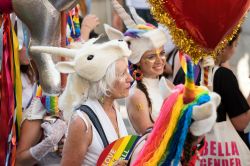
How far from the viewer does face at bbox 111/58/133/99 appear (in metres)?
3.91

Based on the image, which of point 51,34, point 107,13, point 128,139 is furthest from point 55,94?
point 107,13

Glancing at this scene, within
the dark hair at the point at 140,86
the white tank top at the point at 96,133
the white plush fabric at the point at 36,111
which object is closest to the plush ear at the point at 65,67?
the white tank top at the point at 96,133

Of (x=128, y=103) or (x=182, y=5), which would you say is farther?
(x=128, y=103)

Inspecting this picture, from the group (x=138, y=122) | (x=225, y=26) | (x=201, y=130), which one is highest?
(x=225, y=26)

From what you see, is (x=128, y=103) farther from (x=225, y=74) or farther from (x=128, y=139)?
(x=128, y=139)

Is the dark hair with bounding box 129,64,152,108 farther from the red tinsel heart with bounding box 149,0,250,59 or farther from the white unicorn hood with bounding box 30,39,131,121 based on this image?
the red tinsel heart with bounding box 149,0,250,59

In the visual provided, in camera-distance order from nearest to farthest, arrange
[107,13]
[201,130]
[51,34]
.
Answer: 1. [201,130]
2. [51,34]
3. [107,13]

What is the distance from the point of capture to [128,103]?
4.59 m

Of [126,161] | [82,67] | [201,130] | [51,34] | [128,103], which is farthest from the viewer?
[128,103]

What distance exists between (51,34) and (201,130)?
1.44 meters

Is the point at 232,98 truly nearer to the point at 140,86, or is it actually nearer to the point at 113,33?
the point at 140,86

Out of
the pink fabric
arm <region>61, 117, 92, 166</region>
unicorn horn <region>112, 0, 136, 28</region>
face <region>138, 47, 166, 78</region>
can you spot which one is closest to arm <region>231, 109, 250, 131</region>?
face <region>138, 47, 166, 78</region>

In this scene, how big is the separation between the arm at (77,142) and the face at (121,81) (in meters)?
0.25

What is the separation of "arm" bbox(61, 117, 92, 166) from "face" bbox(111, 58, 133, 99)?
0.83ft
